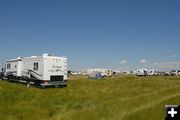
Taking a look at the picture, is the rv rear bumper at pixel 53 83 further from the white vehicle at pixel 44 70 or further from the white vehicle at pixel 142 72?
A: the white vehicle at pixel 142 72

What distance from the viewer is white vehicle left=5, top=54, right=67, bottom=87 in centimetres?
3669

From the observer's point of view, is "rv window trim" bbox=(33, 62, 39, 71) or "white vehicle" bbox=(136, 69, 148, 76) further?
"white vehicle" bbox=(136, 69, 148, 76)

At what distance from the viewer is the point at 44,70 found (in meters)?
36.5

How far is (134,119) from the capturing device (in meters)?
14.0

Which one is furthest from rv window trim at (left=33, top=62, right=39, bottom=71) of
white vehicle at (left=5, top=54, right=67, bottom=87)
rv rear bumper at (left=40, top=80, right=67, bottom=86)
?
rv rear bumper at (left=40, top=80, right=67, bottom=86)

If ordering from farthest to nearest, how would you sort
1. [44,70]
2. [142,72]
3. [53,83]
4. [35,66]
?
[142,72]
[35,66]
[53,83]
[44,70]

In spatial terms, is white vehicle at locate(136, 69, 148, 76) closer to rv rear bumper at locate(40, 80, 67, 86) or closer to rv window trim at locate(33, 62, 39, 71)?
rv rear bumper at locate(40, 80, 67, 86)

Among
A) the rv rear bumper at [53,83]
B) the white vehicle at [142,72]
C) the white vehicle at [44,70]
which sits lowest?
the rv rear bumper at [53,83]

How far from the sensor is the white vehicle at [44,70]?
120 feet

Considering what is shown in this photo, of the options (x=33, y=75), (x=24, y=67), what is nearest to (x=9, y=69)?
(x=24, y=67)

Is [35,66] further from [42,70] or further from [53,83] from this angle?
[53,83]

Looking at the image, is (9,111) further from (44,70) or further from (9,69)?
(9,69)

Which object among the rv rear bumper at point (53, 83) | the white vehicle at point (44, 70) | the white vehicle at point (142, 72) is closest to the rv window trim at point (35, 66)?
the white vehicle at point (44, 70)

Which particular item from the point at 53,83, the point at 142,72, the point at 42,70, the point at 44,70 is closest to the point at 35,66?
the point at 42,70
